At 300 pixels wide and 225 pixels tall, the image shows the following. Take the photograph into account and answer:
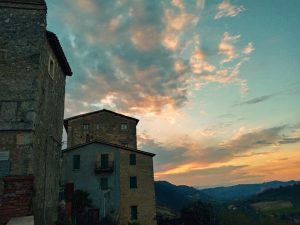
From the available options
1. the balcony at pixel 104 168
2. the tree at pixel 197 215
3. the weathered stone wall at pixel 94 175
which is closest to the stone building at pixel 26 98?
the weathered stone wall at pixel 94 175

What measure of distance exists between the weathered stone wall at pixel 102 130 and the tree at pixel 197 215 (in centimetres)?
1293

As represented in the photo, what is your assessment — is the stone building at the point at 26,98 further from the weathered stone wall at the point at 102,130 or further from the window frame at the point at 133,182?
the weathered stone wall at the point at 102,130

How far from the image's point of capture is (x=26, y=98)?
9.16 meters

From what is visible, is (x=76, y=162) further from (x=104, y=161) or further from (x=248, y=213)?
(x=248, y=213)

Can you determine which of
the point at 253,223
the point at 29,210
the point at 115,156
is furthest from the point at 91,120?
the point at 253,223

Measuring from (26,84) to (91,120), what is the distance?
30.4 m

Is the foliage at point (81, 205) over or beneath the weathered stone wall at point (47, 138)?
beneath

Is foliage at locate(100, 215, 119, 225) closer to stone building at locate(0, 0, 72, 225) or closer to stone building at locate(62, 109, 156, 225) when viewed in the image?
stone building at locate(62, 109, 156, 225)

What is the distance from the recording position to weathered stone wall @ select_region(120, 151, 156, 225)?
101 feet

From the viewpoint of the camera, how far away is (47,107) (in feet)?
35.6

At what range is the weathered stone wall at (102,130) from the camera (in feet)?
127

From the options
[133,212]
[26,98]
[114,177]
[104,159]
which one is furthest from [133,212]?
[26,98]

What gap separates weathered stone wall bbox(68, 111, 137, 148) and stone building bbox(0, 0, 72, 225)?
27630 mm

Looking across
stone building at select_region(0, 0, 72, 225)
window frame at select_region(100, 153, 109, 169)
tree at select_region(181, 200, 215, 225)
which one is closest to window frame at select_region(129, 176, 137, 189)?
window frame at select_region(100, 153, 109, 169)
